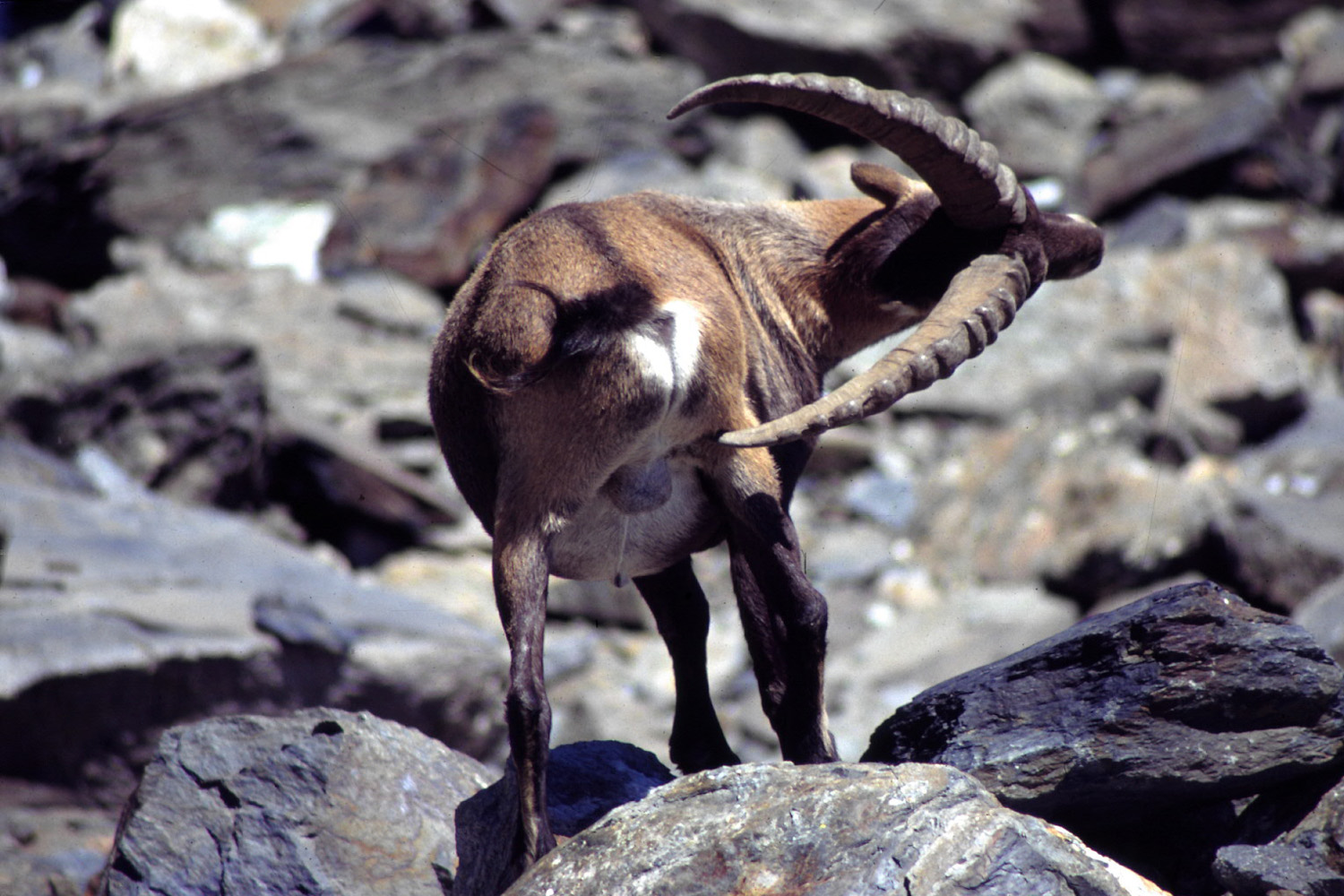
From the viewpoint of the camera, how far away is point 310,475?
13578 millimetres

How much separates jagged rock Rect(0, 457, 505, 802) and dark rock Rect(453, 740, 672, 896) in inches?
163

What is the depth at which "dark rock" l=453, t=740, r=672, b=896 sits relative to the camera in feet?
16.0

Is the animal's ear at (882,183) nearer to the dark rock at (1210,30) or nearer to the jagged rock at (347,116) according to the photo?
the jagged rock at (347,116)

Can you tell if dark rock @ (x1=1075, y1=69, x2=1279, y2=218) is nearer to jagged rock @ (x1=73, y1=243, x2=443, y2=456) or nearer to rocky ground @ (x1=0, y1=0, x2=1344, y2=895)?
rocky ground @ (x1=0, y1=0, x2=1344, y2=895)

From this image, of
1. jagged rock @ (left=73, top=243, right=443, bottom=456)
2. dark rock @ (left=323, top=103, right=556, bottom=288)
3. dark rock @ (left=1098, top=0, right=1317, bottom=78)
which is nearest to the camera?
jagged rock @ (left=73, top=243, right=443, bottom=456)

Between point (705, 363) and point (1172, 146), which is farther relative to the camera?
point (1172, 146)

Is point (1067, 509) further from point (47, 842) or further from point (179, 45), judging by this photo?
point (179, 45)

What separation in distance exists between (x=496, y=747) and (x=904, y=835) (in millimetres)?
6612

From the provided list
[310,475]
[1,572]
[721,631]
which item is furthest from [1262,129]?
[1,572]

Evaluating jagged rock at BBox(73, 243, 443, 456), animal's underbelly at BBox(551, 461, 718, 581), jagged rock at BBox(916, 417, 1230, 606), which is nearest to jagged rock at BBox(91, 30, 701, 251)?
jagged rock at BBox(73, 243, 443, 456)

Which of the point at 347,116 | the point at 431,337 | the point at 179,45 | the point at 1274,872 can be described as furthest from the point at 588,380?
the point at 179,45

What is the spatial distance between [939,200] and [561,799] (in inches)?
109

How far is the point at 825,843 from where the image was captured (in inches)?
163

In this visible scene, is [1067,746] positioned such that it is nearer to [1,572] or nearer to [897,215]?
[897,215]
